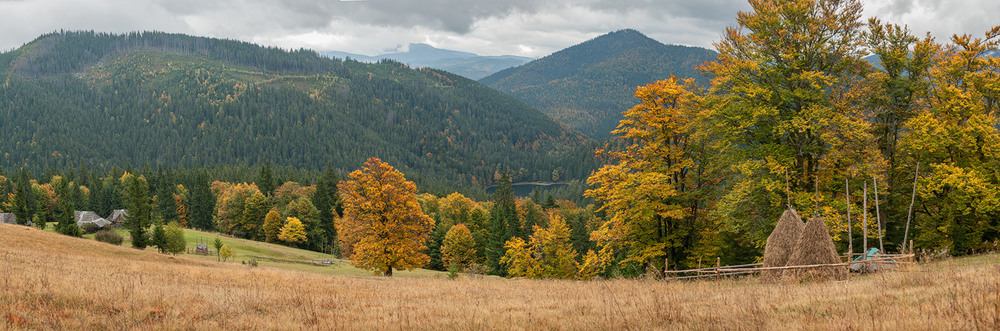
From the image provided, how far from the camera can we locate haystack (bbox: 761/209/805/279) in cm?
1798

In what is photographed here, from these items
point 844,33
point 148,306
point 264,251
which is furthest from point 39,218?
point 844,33

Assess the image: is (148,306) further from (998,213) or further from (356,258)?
(998,213)

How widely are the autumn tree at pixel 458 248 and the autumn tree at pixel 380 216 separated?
128 ft

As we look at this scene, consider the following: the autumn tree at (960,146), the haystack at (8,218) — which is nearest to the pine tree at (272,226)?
the haystack at (8,218)

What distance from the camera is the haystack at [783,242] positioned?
17984 millimetres

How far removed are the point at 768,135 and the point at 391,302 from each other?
17318 mm

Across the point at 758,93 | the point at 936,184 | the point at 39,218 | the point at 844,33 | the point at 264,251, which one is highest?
the point at 844,33

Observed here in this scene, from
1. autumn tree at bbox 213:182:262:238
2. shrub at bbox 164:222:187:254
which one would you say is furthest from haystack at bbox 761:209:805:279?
autumn tree at bbox 213:182:262:238

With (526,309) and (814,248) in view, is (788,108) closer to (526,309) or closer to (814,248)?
(814,248)

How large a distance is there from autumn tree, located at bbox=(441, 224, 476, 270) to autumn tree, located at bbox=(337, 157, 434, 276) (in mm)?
38925

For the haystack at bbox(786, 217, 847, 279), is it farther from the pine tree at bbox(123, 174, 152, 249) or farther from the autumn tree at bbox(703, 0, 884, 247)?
the pine tree at bbox(123, 174, 152, 249)

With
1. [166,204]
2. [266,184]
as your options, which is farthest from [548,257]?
[166,204]

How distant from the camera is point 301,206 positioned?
3492 inches

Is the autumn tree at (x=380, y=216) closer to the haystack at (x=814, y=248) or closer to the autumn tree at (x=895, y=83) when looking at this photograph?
the haystack at (x=814, y=248)
